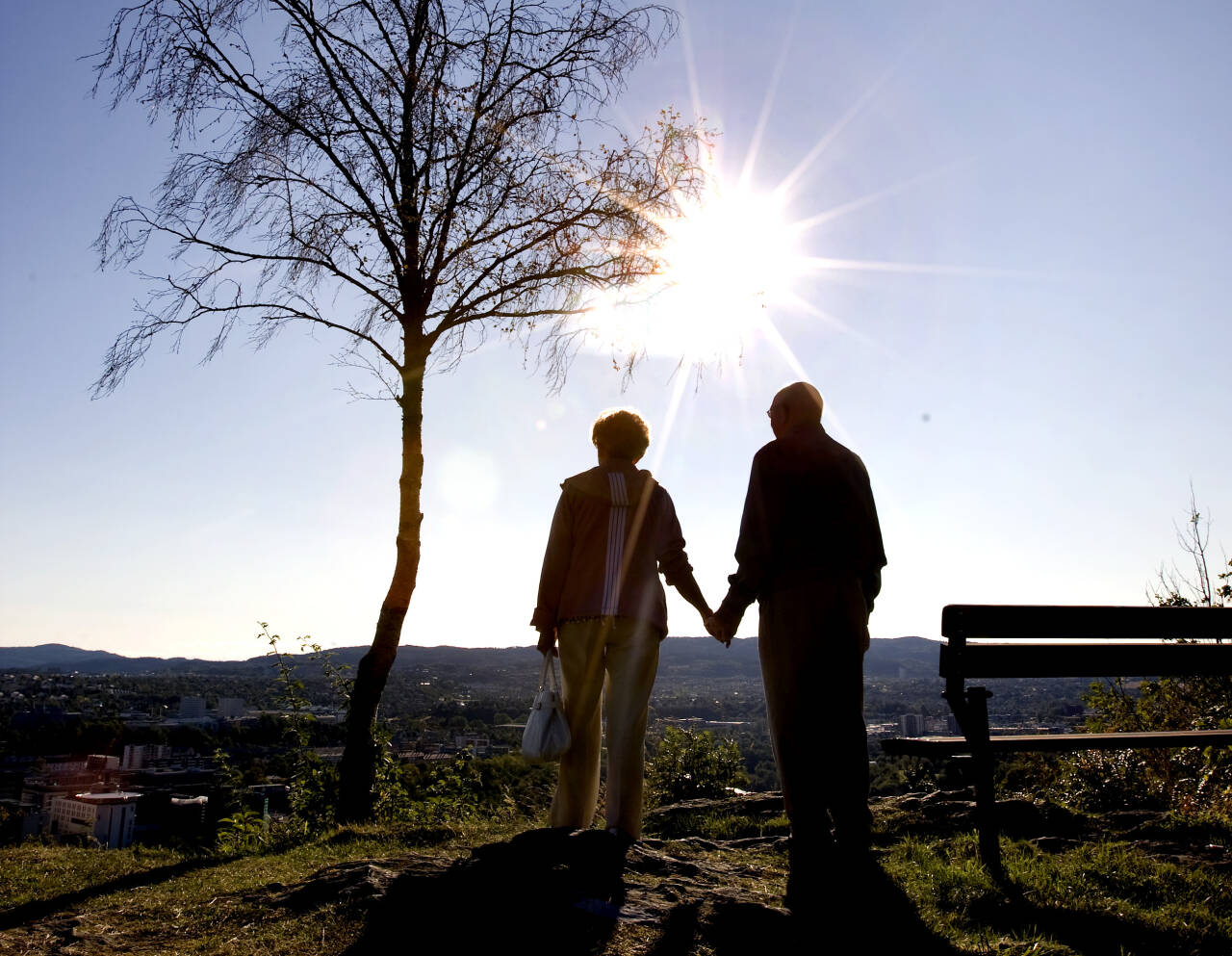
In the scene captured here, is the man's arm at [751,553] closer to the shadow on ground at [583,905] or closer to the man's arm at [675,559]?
the man's arm at [675,559]

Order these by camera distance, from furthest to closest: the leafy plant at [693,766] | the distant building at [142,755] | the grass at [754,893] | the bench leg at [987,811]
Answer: the distant building at [142,755] → the leafy plant at [693,766] → the bench leg at [987,811] → the grass at [754,893]

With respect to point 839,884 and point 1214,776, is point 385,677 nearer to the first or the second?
point 839,884

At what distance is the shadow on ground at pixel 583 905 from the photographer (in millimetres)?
2646

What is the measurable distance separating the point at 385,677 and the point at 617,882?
4602 millimetres

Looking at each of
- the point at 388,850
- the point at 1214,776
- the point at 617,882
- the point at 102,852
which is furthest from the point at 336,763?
the point at 1214,776

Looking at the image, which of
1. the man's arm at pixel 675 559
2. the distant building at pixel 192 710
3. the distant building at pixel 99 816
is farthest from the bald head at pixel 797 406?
the distant building at pixel 192 710

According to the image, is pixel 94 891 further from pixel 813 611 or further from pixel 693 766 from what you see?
pixel 693 766

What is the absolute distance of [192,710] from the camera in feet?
55.8

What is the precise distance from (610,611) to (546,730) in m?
0.61

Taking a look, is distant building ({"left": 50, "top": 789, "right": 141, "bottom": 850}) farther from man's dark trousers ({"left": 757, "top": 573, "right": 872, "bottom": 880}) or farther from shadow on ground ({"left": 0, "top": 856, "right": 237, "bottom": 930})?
man's dark trousers ({"left": 757, "top": 573, "right": 872, "bottom": 880})

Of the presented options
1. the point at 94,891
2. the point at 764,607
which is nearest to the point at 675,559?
the point at 764,607

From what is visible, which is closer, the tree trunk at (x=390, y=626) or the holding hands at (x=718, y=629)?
the holding hands at (x=718, y=629)

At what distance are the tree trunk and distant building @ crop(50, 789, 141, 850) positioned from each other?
156 centimetres

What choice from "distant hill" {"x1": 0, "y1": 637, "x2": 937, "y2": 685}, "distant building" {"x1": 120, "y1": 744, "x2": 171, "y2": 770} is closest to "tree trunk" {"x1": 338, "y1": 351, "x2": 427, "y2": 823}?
"distant building" {"x1": 120, "y1": 744, "x2": 171, "y2": 770}
